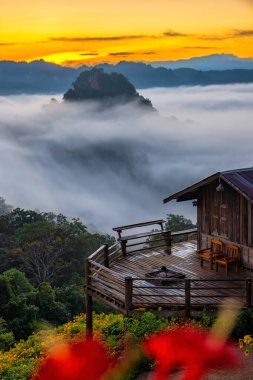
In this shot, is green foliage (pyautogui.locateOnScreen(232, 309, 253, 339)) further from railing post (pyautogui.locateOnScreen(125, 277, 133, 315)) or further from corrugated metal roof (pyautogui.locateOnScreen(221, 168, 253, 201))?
corrugated metal roof (pyautogui.locateOnScreen(221, 168, 253, 201))

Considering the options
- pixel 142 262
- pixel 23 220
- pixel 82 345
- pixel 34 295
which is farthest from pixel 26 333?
pixel 23 220

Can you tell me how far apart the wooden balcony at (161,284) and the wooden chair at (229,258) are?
0.29 m

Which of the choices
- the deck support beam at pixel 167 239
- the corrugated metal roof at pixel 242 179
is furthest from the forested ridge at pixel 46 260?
the corrugated metal roof at pixel 242 179

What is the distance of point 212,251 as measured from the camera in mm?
17656

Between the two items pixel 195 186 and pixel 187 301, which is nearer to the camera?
pixel 187 301

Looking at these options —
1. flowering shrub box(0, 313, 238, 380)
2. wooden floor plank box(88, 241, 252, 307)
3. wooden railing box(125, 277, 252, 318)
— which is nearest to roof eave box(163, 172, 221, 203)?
wooden floor plank box(88, 241, 252, 307)

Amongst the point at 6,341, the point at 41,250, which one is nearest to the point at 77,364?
the point at 6,341

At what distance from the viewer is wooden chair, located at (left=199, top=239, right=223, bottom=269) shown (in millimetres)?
16969

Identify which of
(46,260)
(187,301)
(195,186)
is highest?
(195,186)

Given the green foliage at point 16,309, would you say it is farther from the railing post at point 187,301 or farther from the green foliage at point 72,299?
the railing post at point 187,301

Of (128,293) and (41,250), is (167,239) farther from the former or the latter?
(41,250)

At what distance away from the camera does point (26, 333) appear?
2700cm

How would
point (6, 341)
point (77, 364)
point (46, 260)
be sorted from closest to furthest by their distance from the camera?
point (77, 364) < point (6, 341) < point (46, 260)

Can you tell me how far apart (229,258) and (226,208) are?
59.6 inches
